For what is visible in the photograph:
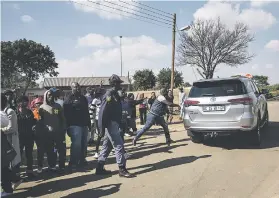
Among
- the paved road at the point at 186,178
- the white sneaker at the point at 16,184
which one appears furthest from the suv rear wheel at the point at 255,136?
the white sneaker at the point at 16,184

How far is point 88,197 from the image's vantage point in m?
4.83

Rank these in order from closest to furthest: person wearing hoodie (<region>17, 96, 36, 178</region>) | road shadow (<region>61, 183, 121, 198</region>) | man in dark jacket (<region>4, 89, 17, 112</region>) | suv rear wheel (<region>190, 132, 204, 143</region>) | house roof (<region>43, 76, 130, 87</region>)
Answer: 1. road shadow (<region>61, 183, 121, 198</region>)
2. man in dark jacket (<region>4, 89, 17, 112</region>)
3. person wearing hoodie (<region>17, 96, 36, 178</region>)
4. suv rear wheel (<region>190, 132, 204, 143</region>)
5. house roof (<region>43, 76, 130, 87</region>)

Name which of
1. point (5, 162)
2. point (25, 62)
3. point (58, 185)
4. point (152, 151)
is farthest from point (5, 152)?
point (25, 62)

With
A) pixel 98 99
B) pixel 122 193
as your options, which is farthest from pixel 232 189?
pixel 98 99

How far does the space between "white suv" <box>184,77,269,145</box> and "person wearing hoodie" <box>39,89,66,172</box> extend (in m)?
3.35

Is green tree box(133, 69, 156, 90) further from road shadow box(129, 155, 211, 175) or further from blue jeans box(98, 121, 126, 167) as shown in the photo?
blue jeans box(98, 121, 126, 167)

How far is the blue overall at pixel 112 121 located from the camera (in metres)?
5.74

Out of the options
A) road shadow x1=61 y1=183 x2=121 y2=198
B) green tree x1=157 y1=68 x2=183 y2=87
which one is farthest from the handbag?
green tree x1=157 y1=68 x2=183 y2=87

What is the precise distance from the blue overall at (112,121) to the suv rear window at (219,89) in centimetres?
278

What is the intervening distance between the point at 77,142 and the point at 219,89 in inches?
143

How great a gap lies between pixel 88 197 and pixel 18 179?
1624 millimetres

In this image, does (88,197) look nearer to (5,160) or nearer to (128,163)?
(5,160)

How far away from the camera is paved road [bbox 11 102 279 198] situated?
4938 mm

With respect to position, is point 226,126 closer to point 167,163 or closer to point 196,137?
point 196,137
